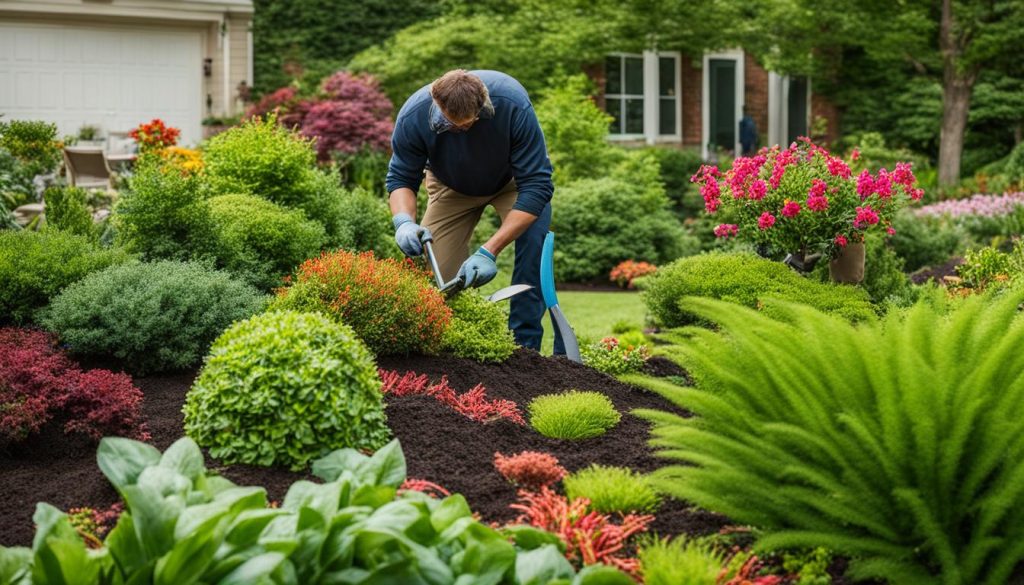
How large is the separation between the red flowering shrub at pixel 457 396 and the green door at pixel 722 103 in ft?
68.1

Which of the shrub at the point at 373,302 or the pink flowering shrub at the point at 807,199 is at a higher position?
the pink flowering shrub at the point at 807,199

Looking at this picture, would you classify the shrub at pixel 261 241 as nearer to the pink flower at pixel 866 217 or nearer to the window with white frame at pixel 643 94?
the pink flower at pixel 866 217

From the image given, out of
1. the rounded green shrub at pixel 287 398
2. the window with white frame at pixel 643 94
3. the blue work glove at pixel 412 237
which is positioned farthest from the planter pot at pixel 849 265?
the window with white frame at pixel 643 94

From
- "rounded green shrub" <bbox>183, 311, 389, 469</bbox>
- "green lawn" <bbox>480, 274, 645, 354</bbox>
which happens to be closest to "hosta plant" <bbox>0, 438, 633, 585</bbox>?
"rounded green shrub" <bbox>183, 311, 389, 469</bbox>

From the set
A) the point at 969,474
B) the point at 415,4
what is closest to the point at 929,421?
the point at 969,474

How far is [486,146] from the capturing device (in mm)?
6758

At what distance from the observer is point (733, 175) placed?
7.54 meters

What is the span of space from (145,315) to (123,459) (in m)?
2.35

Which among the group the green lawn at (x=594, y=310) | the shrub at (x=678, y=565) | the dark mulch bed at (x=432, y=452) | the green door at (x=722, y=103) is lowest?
the green lawn at (x=594, y=310)

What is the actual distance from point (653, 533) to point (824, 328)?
2.80 ft

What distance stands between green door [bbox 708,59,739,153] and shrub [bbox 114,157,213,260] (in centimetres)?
1968

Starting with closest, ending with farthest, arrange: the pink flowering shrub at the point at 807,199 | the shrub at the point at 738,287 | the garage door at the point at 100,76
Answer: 1. the shrub at the point at 738,287
2. the pink flowering shrub at the point at 807,199
3. the garage door at the point at 100,76

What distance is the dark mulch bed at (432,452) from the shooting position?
3.82 m

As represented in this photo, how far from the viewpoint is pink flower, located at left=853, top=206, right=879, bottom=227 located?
22.9 feet
